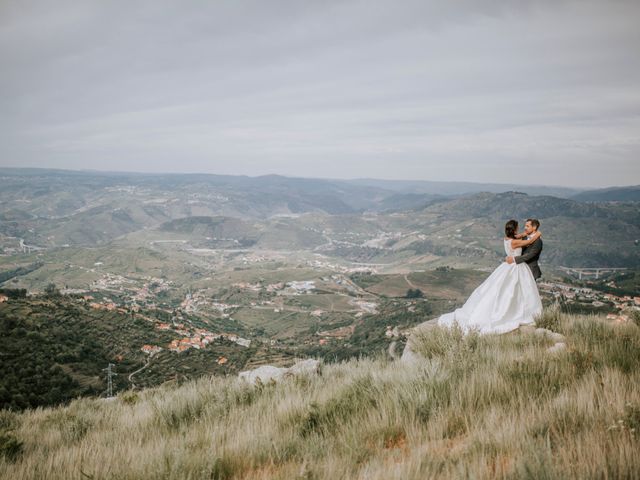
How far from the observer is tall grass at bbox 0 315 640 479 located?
6.65 ft

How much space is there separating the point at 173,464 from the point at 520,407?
103 inches

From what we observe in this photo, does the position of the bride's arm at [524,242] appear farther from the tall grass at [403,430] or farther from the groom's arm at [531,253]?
the tall grass at [403,430]

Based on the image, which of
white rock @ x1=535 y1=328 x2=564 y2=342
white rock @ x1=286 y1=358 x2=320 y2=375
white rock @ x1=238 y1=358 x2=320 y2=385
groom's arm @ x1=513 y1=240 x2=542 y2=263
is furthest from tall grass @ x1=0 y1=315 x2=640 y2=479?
groom's arm @ x1=513 y1=240 x2=542 y2=263

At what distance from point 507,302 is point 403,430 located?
6001mm

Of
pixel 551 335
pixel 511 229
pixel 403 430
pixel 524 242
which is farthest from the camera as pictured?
pixel 511 229

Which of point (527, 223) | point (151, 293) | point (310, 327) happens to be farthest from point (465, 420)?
point (151, 293)

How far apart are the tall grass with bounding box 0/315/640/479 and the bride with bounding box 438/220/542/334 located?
113 inches

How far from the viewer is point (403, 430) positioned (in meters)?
2.91

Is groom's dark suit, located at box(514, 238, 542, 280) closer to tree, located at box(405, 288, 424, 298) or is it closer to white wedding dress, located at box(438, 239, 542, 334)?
white wedding dress, located at box(438, 239, 542, 334)

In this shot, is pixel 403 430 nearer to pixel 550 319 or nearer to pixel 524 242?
pixel 550 319

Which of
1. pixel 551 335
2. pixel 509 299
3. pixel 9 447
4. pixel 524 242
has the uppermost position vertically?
pixel 524 242

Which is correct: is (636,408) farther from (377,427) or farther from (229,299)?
(229,299)

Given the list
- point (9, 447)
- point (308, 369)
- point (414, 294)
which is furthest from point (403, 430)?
point (414, 294)

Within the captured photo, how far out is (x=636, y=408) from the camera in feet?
7.46
